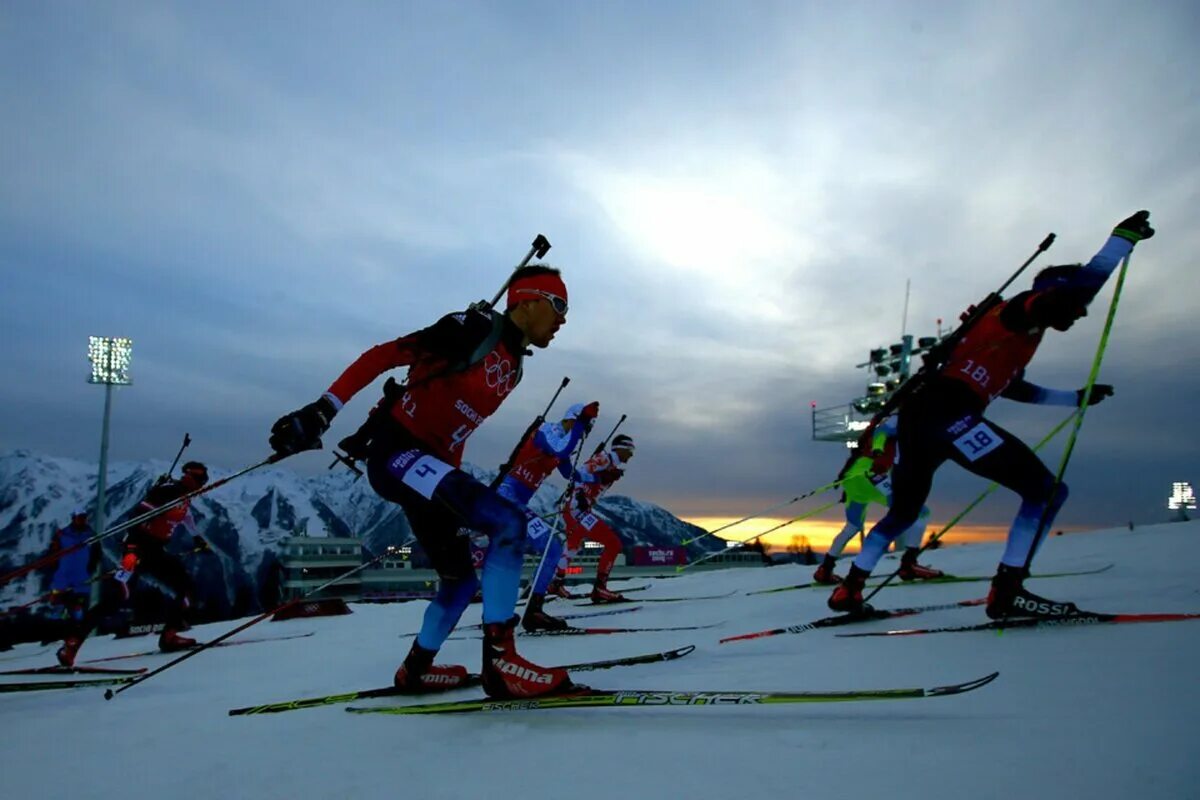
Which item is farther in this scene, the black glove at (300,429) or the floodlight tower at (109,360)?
the floodlight tower at (109,360)

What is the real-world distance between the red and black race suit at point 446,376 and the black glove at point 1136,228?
12.1 feet

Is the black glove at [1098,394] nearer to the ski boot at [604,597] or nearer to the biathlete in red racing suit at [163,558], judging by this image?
the ski boot at [604,597]

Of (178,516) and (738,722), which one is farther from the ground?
(178,516)

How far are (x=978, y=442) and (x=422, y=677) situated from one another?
383cm

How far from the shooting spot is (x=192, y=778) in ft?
8.40

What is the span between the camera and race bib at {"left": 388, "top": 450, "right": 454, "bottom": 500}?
3.50 metres

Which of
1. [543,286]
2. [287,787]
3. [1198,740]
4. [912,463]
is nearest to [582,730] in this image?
[287,787]

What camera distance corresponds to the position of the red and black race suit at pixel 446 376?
3.60 m

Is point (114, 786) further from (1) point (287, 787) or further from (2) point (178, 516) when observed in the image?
(2) point (178, 516)

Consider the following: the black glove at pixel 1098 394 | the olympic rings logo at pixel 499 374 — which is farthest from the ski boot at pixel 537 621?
the black glove at pixel 1098 394

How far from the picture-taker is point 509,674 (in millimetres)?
3186

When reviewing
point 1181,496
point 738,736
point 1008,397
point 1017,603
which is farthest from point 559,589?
point 1181,496

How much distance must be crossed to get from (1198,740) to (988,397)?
3246 millimetres

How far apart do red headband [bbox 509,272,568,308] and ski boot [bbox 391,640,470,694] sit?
2.03 metres
